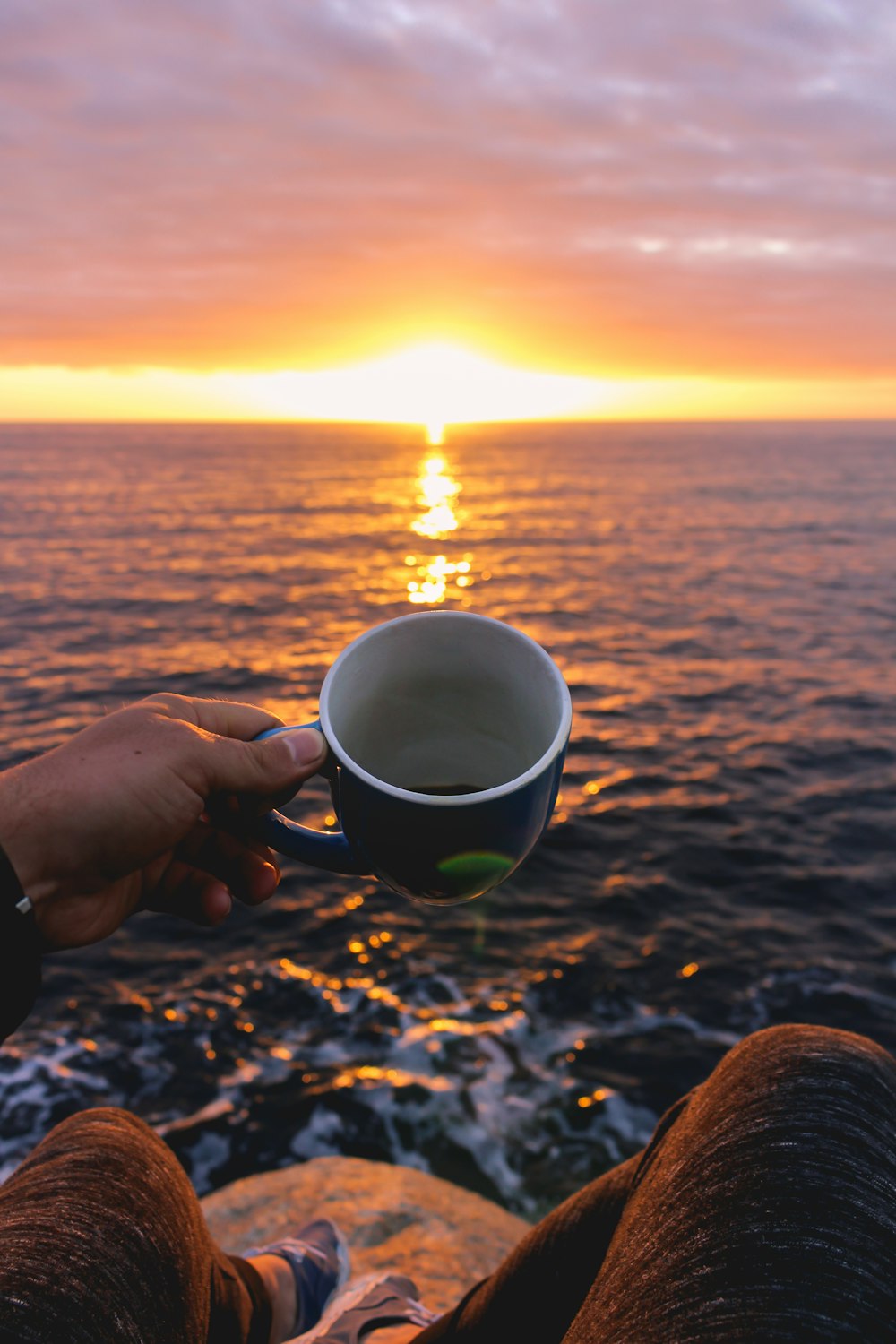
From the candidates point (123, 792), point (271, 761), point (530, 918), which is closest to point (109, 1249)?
point (123, 792)

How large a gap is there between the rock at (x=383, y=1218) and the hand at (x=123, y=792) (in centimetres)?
266

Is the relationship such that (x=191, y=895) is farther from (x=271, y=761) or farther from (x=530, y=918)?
(x=530, y=918)

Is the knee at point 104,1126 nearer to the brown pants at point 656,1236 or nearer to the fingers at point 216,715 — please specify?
the brown pants at point 656,1236

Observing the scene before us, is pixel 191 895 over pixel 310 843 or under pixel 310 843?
under

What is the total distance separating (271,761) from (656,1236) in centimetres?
128

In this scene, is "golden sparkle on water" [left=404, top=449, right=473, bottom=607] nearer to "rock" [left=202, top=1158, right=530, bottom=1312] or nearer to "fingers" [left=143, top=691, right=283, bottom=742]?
"rock" [left=202, top=1158, right=530, bottom=1312]

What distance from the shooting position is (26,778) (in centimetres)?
164

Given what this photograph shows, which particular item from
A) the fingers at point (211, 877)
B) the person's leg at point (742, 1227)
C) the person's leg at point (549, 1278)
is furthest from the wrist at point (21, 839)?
the person's leg at point (549, 1278)

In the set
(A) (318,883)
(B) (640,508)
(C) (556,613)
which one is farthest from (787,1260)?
(B) (640,508)

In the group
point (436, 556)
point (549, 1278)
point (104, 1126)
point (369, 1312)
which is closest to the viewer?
point (549, 1278)

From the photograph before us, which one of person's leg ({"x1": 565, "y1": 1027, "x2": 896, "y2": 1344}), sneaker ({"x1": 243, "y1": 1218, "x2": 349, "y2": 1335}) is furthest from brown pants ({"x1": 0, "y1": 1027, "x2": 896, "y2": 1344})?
sneaker ({"x1": 243, "y1": 1218, "x2": 349, "y2": 1335})

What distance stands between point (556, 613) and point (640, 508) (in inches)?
1220

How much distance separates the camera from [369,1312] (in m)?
2.50

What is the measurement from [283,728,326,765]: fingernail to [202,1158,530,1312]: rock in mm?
2871
